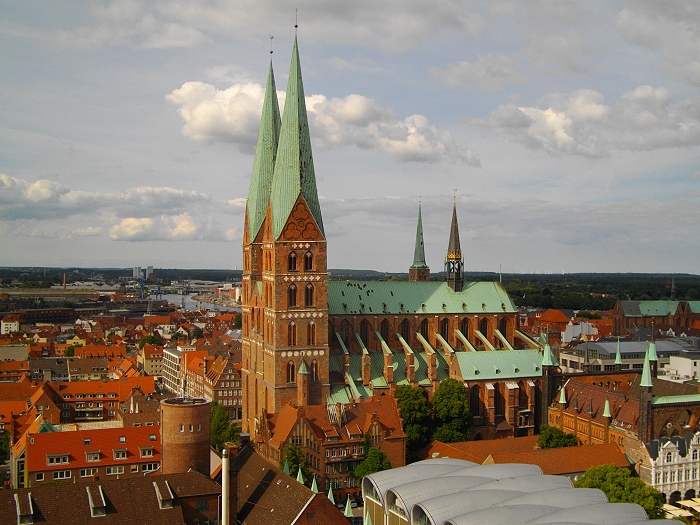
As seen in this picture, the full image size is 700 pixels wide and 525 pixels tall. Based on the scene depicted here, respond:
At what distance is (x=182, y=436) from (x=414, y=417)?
36563mm

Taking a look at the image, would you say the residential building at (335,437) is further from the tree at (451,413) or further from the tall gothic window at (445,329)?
the tall gothic window at (445,329)

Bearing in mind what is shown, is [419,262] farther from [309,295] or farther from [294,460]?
[294,460]

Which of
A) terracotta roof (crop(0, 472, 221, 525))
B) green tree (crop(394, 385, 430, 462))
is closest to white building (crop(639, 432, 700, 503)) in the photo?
green tree (crop(394, 385, 430, 462))

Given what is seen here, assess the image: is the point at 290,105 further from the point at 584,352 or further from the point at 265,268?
the point at 584,352

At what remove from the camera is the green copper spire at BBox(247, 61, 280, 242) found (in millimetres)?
103000

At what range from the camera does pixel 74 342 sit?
644 ft

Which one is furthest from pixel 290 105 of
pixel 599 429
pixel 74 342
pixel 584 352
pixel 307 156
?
pixel 74 342

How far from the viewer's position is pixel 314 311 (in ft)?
310

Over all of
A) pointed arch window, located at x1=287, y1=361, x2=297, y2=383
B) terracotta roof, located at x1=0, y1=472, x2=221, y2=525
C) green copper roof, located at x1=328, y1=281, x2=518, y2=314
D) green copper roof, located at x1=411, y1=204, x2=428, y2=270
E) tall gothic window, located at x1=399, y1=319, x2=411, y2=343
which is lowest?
terracotta roof, located at x1=0, y1=472, x2=221, y2=525

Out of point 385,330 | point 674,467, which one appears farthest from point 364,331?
point 674,467

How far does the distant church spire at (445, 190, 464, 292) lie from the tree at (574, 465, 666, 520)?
46022 millimetres

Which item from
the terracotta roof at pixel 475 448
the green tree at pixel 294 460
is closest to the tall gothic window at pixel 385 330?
the terracotta roof at pixel 475 448

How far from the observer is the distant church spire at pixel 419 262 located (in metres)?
143

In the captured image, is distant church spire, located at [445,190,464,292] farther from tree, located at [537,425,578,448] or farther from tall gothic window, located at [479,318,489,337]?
tree, located at [537,425,578,448]
